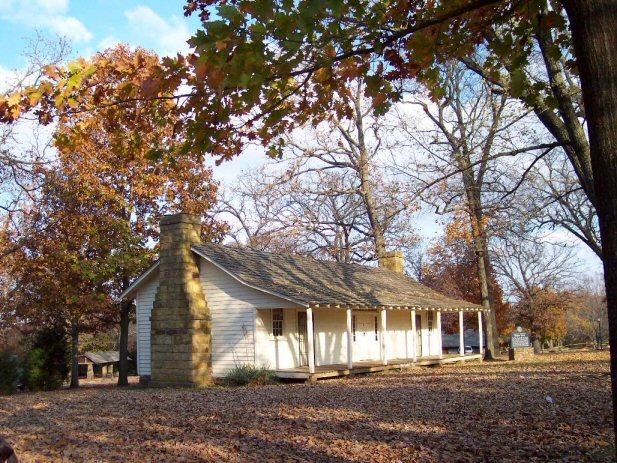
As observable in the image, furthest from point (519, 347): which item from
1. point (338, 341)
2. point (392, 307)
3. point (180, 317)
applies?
point (180, 317)

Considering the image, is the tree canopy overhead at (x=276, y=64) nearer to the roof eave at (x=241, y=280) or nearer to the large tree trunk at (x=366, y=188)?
the roof eave at (x=241, y=280)

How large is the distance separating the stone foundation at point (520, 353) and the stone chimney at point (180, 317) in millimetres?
15203

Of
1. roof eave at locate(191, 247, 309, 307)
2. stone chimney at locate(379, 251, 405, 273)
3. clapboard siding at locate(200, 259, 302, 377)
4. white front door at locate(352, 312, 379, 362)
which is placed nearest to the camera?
roof eave at locate(191, 247, 309, 307)

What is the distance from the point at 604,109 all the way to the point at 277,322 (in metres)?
18.7

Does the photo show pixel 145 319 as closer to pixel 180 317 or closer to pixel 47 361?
pixel 180 317

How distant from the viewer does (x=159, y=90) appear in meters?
5.88

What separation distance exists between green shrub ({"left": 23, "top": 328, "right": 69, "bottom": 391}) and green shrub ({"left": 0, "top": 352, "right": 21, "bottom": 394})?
4.64ft

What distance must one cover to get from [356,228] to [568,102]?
29101 millimetres

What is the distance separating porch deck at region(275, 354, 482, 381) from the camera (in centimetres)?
2036

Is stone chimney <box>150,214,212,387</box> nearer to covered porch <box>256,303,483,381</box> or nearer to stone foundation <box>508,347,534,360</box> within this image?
covered porch <box>256,303,483,381</box>

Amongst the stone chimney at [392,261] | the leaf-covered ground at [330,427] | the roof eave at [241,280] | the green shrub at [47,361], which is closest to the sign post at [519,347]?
the stone chimney at [392,261]

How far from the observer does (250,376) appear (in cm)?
2031

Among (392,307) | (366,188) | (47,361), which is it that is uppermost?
(366,188)

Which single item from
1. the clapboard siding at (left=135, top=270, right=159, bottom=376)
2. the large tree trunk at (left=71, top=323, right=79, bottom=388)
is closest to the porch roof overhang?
the clapboard siding at (left=135, top=270, right=159, bottom=376)
